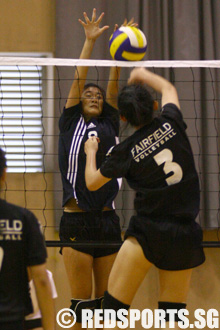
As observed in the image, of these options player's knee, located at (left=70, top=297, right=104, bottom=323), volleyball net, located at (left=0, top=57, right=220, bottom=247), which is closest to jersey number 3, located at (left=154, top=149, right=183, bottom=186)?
player's knee, located at (left=70, top=297, right=104, bottom=323)

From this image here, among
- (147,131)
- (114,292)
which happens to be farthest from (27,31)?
(114,292)

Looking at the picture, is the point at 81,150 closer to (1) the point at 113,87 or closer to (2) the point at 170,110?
(1) the point at 113,87

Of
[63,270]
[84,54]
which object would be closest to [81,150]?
[84,54]

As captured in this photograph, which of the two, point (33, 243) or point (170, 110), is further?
point (170, 110)

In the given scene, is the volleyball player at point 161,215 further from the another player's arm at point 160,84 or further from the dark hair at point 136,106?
the another player's arm at point 160,84

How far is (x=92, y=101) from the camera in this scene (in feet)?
11.0

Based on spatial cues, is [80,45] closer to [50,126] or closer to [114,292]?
[50,126]

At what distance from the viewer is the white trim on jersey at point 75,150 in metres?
3.30

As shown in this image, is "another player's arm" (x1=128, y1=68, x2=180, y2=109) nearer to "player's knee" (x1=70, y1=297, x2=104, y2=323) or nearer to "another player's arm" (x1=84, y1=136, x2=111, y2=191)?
"another player's arm" (x1=84, y1=136, x2=111, y2=191)

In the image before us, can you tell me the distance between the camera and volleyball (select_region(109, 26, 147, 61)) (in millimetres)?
3062

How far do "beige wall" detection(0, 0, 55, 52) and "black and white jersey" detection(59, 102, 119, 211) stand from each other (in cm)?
131

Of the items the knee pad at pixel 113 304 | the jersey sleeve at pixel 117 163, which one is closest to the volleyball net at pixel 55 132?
the jersey sleeve at pixel 117 163

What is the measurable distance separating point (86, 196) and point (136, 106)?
0.99 meters

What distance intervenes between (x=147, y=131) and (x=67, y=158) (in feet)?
3.40
